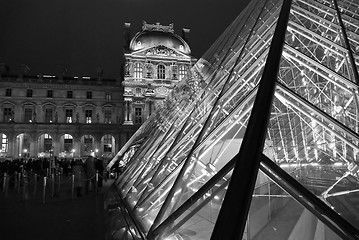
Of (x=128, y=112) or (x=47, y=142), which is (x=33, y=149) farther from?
(x=128, y=112)

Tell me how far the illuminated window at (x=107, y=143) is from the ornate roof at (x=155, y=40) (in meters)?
12.1

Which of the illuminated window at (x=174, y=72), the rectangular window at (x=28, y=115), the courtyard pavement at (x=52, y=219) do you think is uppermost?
the illuminated window at (x=174, y=72)

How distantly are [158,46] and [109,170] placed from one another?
1037 inches

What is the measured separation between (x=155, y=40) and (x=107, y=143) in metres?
15.2

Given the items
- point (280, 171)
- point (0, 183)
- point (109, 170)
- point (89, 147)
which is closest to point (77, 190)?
point (0, 183)

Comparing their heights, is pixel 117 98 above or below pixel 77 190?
above

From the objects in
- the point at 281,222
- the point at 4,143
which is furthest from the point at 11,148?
the point at 281,222

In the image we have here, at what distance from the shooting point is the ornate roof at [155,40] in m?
42.0

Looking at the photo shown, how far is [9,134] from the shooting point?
38531 millimetres

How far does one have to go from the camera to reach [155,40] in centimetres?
4256

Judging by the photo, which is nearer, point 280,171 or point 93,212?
point 280,171

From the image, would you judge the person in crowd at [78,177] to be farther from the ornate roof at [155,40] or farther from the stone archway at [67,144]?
the ornate roof at [155,40]

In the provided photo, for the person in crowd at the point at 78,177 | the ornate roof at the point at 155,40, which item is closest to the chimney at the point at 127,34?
the ornate roof at the point at 155,40

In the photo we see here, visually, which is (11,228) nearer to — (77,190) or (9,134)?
(77,190)
